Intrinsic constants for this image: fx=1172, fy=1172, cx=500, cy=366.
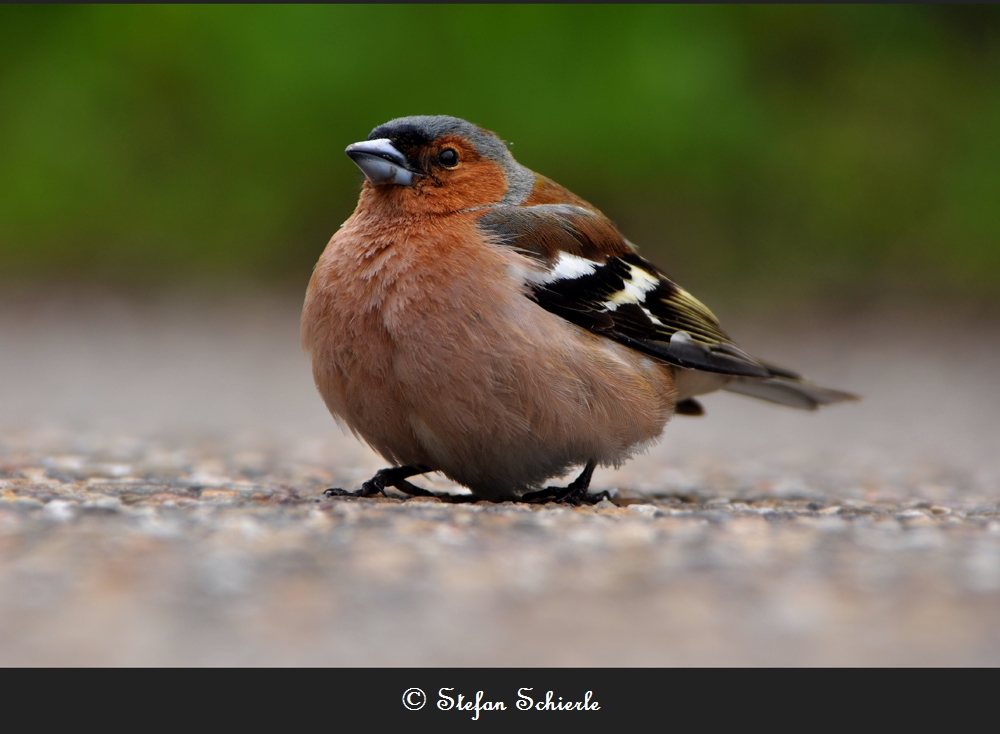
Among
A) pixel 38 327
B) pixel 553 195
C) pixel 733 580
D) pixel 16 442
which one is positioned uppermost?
pixel 38 327

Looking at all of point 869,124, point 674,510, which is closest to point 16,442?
point 674,510

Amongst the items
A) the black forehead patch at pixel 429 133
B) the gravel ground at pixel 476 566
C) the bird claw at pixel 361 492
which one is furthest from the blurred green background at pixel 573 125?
the bird claw at pixel 361 492

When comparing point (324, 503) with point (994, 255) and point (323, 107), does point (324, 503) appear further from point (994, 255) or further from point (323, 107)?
point (994, 255)

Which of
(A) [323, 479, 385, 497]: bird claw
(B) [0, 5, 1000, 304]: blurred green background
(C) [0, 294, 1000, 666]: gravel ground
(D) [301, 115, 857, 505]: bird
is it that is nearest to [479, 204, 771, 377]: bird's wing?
(D) [301, 115, 857, 505]: bird

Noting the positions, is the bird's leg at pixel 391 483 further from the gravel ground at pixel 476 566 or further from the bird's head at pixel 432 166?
the bird's head at pixel 432 166

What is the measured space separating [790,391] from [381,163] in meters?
2.53

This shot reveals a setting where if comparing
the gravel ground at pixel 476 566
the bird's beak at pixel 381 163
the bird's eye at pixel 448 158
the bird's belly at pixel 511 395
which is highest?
the bird's eye at pixel 448 158

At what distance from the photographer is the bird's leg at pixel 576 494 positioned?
496 cm

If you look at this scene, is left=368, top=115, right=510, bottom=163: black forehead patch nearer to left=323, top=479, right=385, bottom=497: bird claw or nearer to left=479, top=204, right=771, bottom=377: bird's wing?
left=479, top=204, right=771, bottom=377: bird's wing

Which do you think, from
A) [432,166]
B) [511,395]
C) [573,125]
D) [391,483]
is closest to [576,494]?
[511,395]

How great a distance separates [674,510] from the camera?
4680 mm

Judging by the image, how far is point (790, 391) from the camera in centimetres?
616

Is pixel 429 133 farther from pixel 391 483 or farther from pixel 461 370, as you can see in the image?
pixel 391 483
